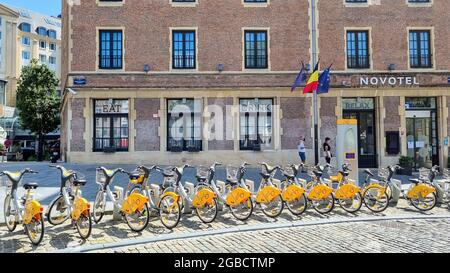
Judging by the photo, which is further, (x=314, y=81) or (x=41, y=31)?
(x=41, y=31)

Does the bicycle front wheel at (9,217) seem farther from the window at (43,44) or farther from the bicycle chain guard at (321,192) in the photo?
the window at (43,44)

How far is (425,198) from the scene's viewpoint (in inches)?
386

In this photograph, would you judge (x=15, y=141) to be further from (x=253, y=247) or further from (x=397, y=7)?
(x=253, y=247)

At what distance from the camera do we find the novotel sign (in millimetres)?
19453

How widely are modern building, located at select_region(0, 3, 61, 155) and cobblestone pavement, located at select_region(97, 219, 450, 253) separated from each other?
3698 centimetres

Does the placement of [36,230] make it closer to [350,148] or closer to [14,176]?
[14,176]

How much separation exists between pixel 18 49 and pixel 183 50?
2297 inches

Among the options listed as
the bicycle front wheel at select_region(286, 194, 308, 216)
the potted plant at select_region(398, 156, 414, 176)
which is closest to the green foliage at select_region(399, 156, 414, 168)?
the potted plant at select_region(398, 156, 414, 176)

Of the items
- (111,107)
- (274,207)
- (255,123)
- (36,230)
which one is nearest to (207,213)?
(274,207)

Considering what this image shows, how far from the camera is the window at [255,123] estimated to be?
19438 mm

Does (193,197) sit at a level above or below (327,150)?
below

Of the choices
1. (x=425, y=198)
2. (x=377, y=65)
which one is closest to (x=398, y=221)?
(x=425, y=198)

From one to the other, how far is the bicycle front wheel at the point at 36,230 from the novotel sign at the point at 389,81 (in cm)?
1712

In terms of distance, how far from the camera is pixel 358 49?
19.8 meters
